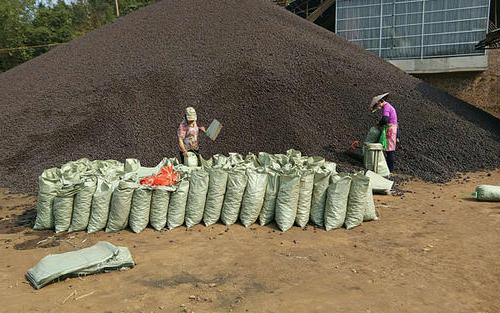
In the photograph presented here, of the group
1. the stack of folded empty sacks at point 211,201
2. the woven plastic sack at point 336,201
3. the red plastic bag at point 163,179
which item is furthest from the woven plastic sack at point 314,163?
the red plastic bag at point 163,179

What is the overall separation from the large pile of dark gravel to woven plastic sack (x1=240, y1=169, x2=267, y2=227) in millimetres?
2967

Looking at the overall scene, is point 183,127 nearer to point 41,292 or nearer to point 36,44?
point 41,292

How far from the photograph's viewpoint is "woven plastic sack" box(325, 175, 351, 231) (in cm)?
457

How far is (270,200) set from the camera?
4.70 m

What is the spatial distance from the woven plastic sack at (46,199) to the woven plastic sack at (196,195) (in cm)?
154

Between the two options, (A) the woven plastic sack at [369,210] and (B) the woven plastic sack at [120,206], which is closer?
(B) the woven plastic sack at [120,206]

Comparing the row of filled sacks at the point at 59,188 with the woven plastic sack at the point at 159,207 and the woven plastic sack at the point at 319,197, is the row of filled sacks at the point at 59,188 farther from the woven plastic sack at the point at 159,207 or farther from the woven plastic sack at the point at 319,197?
the woven plastic sack at the point at 319,197

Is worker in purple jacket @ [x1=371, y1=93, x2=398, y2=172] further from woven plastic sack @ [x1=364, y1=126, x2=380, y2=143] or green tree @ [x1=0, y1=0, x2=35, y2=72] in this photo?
green tree @ [x1=0, y1=0, x2=35, y2=72]

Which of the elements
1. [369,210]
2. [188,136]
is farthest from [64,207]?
[369,210]

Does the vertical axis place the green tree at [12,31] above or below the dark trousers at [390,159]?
above

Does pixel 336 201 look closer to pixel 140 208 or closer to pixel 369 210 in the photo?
pixel 369 210

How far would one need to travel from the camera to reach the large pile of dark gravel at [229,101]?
25.6 feet

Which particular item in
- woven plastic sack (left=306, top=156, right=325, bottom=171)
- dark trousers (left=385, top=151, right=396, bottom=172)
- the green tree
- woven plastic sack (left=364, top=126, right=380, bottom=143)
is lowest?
dark trousers (left=385, top=151, right=396, bottom=172)

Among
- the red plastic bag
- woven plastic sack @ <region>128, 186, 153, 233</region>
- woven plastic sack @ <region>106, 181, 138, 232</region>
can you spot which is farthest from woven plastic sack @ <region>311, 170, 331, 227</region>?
woven plastic sack @ <region>106, 181, 138, 232</region>
